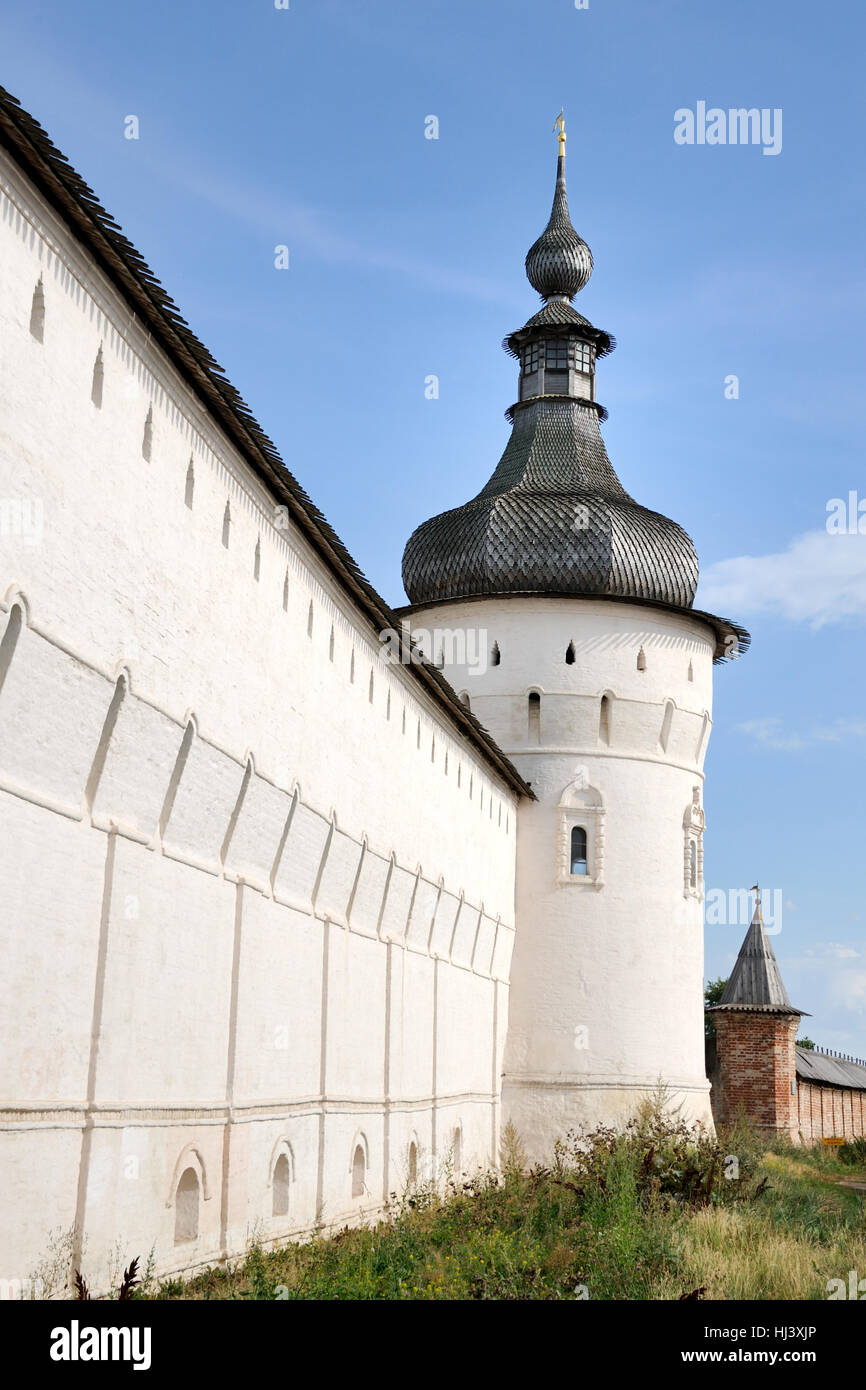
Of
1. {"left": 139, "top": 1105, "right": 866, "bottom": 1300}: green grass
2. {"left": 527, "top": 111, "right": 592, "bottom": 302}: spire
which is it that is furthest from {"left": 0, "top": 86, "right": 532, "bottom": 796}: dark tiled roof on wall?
{"left": 527, "top": 111, "right": 592, "bottom": 302}: spire

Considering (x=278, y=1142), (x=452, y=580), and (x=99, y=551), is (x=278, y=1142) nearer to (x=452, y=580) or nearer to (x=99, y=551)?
(x=99, y=551)

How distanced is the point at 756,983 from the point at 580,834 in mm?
10229

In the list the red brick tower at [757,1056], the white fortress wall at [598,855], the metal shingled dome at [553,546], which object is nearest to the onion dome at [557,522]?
the metal shingled dome at [553,546]

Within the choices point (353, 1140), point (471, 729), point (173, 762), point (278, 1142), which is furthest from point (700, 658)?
point (173, 762)

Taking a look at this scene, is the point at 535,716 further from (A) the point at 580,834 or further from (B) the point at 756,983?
(B) the point at 756,983

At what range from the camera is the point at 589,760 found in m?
24.3

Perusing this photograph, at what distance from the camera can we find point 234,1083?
1180cm

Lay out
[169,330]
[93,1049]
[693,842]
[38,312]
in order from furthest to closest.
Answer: [693,842], [169,330], [93,1049], [38,312]

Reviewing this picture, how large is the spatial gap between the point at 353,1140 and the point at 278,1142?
243 centimetres

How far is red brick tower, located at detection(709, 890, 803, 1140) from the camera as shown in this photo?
31.0m

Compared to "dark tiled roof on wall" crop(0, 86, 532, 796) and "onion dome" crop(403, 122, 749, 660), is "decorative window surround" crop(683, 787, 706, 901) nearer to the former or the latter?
"onion dome" crop(403, 122, 749, 660)

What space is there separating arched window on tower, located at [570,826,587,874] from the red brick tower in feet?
29.5

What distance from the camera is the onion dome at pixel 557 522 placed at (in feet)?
80.4

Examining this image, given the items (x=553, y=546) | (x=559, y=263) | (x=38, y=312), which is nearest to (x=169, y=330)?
(x=38, y=312)
